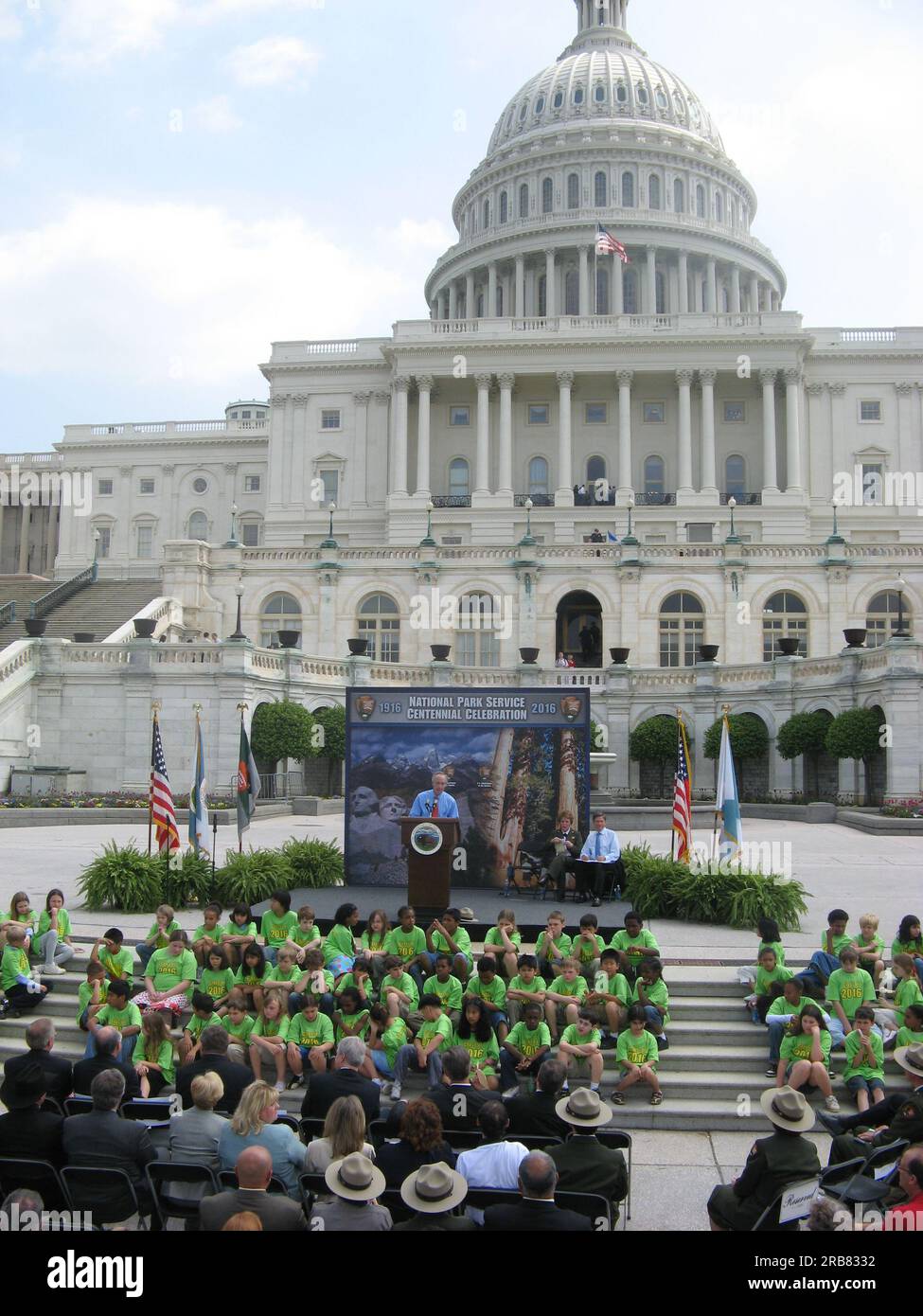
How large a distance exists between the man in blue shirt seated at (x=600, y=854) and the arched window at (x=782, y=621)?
123 feet

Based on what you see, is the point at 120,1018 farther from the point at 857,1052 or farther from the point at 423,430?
the point at 423,430

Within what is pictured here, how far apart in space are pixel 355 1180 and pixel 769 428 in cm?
7769

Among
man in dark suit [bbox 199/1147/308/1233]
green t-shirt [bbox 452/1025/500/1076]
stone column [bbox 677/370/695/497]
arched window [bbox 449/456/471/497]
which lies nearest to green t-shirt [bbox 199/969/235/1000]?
green t-shirt [bbox 452/1025/500/1076]

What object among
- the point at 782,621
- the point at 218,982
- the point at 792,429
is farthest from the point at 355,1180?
the point at 792,429

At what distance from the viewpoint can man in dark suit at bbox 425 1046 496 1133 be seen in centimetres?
Answer: 1089

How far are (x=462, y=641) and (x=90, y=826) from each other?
2594 centimetres

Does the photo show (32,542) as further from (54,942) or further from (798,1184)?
(798,1184)

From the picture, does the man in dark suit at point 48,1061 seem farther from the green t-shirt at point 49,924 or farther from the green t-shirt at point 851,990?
the green t-shirt at point 851,990

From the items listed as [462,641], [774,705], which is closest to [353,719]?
[774,705]

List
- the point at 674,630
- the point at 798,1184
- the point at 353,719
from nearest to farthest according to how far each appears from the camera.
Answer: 1. the point at 798,1184
2. the point at 353,719
3. the point at 674,630

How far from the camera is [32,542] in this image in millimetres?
105750

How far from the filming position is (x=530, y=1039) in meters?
13.1

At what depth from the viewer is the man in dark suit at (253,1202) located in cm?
797

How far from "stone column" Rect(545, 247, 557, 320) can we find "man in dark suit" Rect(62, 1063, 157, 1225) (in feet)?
318
